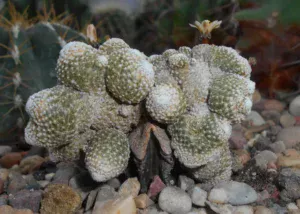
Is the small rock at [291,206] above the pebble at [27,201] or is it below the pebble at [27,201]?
above

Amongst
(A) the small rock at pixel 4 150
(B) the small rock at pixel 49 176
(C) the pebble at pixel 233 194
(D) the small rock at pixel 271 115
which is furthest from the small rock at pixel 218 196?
(A) the small rock at pixel 4 150

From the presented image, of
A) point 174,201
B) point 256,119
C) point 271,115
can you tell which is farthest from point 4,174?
point 271,115

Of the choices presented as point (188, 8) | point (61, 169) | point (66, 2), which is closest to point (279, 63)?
point (188, 8)

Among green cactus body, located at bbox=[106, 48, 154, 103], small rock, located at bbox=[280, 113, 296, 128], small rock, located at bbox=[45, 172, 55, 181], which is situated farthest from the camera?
small rock, located at bbox=[280, 113, 296, 128]

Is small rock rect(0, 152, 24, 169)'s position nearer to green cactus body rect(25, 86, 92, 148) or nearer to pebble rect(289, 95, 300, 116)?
green cactus body rect(25, 86, 92, 148)

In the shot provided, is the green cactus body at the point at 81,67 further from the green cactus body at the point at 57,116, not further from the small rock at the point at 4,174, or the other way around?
the small rock at the point at 4,174

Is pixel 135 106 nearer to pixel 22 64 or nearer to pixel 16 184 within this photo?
pixel 16 184

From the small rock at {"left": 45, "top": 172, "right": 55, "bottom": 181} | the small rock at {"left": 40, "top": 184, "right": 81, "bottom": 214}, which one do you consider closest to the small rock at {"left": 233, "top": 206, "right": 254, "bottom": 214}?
the small rock at {"left": 40, "top": 184, "right": 81, "bottom": 214}
